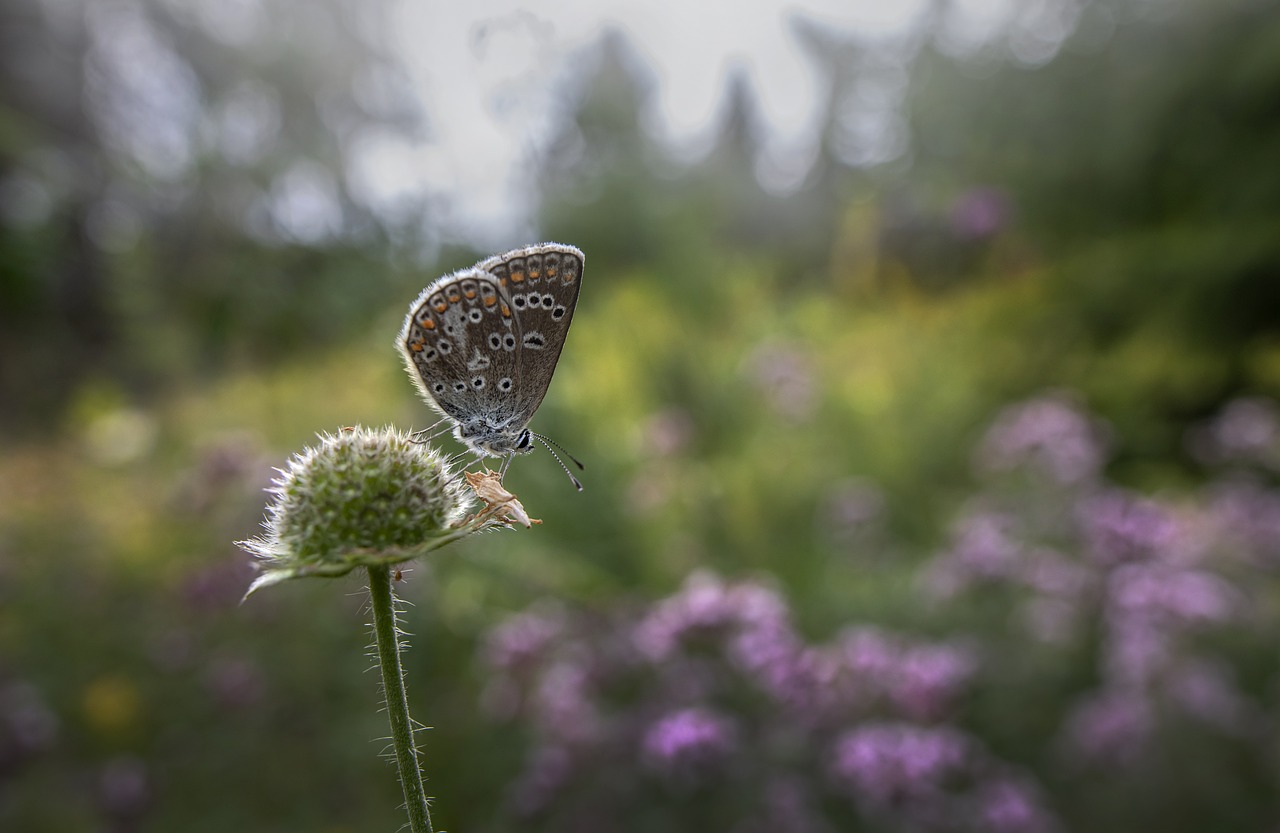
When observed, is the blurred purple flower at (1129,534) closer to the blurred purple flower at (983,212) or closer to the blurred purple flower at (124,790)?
the blurred purple flower at (124,790)

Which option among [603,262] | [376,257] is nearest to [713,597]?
[376,257]

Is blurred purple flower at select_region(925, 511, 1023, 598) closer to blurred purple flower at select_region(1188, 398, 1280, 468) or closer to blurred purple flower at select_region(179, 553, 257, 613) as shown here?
blurred purple flower at select_region(1188, 398, 1280, 468)

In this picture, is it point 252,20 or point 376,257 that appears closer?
point 376,257

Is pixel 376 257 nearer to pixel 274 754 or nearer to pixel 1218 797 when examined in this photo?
pixel 274 754

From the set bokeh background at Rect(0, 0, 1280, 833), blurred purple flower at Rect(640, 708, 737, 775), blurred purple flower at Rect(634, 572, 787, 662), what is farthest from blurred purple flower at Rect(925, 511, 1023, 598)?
blurred purple flower at Rect(640, 708, 737, 775)

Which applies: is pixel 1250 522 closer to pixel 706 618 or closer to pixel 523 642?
pixel 706 618

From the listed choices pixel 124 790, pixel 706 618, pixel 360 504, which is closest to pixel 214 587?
pixel 124 790

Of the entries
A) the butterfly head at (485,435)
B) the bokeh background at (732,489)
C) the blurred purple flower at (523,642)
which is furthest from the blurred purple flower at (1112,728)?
the butterfly head at (485,435)
